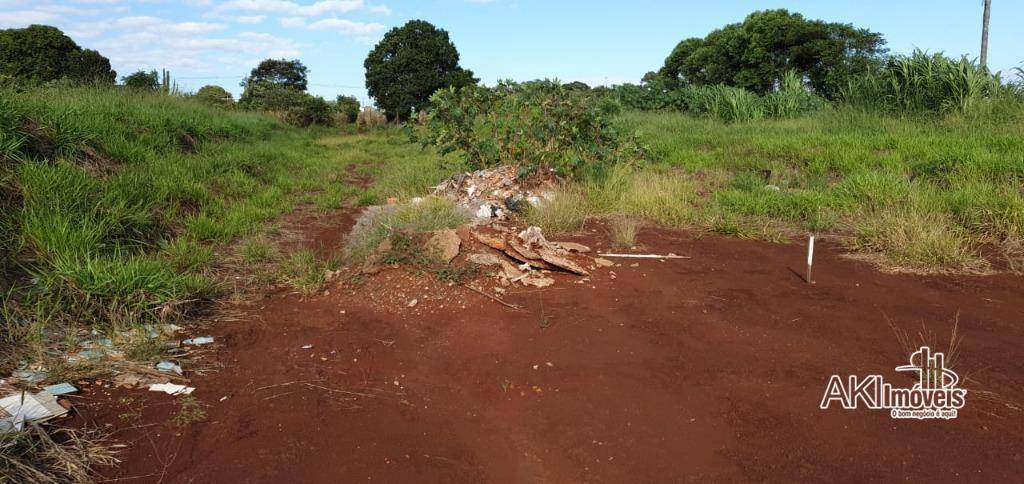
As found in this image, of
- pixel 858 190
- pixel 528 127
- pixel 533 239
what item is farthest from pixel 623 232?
pixel 858 190

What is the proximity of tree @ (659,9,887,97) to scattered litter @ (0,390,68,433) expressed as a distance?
23.8 metres

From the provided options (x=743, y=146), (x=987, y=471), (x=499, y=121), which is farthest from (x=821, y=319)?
(x=743, y=146)

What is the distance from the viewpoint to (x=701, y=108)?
14.8 metres

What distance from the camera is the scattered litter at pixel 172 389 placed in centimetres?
258

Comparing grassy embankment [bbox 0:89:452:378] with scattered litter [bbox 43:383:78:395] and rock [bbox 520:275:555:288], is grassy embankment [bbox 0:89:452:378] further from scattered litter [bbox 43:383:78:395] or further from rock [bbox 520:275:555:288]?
rock [bbox 520:275:555:288]

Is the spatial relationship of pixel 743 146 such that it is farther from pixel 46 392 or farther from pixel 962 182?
pixel 46 392

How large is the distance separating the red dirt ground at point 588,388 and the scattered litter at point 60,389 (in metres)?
0.08

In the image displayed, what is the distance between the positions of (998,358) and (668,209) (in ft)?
10.7

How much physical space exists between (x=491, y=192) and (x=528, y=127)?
0.85 m

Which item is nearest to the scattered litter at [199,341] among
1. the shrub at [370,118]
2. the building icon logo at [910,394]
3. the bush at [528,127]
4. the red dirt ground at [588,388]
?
the red dirt ground at [588,388]

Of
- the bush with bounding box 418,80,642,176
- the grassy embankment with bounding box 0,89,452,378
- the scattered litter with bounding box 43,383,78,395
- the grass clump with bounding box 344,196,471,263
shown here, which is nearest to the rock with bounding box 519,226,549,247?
the grass clump with bounding box 344,196,471,263

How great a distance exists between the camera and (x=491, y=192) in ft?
21.5

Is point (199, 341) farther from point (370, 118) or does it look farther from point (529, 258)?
point (370, 118)

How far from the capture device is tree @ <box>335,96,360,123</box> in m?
24.2
